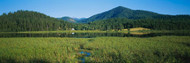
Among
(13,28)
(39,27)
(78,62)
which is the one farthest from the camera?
(39,27)

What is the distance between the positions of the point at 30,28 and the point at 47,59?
128636mm

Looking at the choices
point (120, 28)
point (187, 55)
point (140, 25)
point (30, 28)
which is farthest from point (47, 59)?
point (140, 25)

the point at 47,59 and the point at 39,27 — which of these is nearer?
the point at 47,59

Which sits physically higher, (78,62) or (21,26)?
(21,26)

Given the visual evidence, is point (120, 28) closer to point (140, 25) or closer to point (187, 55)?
point (140, 25)

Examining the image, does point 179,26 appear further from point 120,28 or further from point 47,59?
point 47,59

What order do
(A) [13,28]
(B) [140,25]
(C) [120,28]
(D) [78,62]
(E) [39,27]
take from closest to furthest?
(D) [78,62], (A) [13,28], (E) [39,27], (C) [120,28], (B) [140,25]

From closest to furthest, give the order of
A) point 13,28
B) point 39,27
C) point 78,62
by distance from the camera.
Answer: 1. point 78,62
2. point 13,28
3. point 39,27

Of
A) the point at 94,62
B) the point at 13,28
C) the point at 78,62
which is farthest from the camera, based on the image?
the point at 13,28

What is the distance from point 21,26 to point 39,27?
56.0 feet

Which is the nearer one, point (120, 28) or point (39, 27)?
point (39, 27)

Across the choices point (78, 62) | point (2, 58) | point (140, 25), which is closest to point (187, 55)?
point (78, 62)

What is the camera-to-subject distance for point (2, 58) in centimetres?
1450

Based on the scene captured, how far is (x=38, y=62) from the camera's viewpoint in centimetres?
1352
